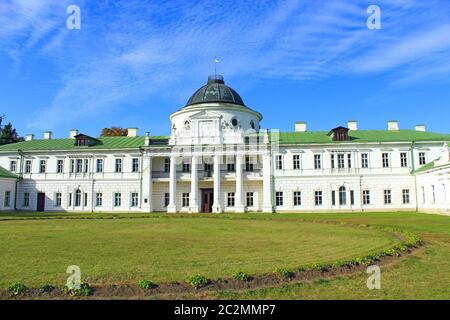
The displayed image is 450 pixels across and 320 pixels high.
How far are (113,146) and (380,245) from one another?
119 ft

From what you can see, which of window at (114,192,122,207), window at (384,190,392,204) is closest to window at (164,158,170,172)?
window at (114,192,122,207)

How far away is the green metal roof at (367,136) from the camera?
40.6 m

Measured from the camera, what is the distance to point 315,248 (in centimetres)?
1347

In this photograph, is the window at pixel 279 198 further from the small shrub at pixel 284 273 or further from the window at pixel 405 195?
the small shrub at pixel 284 273

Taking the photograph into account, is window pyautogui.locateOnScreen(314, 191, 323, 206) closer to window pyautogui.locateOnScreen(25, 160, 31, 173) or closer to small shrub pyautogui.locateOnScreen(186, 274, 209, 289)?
small shrub pyautogui.locateOnScreen(186, 274, 209, 289)

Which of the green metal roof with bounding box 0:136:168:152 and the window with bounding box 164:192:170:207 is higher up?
the green metal roof with bounding box 0:136:168:152

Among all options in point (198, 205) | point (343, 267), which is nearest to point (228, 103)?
point (198, 205)

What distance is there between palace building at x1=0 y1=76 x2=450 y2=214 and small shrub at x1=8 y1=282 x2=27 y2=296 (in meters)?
32.2

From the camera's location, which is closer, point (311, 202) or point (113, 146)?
point (311, 202)

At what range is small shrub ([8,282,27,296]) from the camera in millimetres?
7766

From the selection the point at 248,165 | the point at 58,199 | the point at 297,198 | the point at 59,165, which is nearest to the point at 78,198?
the point at 58,199

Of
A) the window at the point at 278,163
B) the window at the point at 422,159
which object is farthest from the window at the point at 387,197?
the window at the point at 278,163

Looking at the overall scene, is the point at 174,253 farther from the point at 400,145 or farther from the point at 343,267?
the point at 400,145

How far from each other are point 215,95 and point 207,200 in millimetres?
12588
